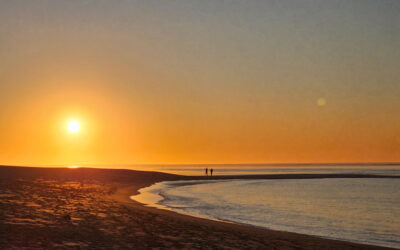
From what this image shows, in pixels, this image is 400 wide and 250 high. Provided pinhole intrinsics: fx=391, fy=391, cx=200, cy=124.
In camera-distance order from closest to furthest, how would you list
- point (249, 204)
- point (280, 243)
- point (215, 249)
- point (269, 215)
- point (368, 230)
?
point (215, 249) → point (280, 243) → point (368, 230) → point (269, 215) → point (249, 204)

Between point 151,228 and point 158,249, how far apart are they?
4568 millimetres

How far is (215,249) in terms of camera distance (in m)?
15.6

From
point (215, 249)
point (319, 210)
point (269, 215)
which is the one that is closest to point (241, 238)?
point (215, 249)

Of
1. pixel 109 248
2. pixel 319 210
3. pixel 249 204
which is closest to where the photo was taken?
pixel 109 248

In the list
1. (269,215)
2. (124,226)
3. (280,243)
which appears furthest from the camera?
(269,215)

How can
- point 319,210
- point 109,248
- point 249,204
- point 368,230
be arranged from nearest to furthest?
point 109,248
point 368,230
point 319,210
point 249,204

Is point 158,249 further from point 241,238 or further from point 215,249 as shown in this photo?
point 241,238

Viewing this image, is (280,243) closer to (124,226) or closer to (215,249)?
(215,249)

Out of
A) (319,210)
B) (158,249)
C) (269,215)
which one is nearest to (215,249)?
(158,249)

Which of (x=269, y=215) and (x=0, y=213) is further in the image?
(x=269, y=215)

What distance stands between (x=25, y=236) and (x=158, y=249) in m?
5.13

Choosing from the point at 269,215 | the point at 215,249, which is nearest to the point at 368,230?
the point at 269,215

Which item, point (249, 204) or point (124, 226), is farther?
point (249, 204)

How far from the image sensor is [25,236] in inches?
591
